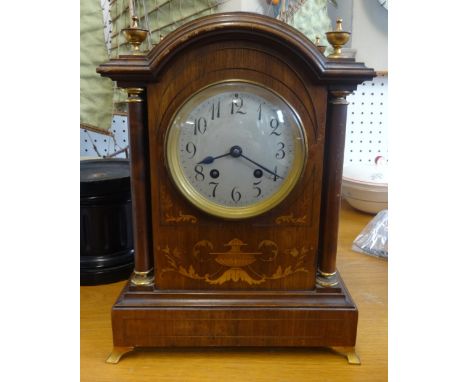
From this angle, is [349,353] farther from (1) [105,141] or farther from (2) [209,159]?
(1) [105,141]

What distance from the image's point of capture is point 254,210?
1.92 ft

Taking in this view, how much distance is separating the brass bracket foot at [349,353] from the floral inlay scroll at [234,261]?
0.41 ft

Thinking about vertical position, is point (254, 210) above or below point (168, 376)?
above

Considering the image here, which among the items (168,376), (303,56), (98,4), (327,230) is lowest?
(168,376)

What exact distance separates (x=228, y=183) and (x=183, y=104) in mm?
131

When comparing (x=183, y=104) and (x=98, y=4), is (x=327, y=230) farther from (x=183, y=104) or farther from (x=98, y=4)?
(x=98, y=4)

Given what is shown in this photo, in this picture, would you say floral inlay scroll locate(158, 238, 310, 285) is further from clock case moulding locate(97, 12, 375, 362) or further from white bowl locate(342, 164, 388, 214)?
white bowl locate(342, 164, 388, 214)

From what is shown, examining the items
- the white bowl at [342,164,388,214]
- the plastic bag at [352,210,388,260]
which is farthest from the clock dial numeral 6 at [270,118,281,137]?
the white bowl at [342,164,388,214]

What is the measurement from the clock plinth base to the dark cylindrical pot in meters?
0.20

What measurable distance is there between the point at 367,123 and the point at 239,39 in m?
0.80

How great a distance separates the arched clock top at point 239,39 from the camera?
522 mm

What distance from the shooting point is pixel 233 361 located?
0.58m

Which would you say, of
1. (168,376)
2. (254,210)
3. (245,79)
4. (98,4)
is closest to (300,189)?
(254,210)

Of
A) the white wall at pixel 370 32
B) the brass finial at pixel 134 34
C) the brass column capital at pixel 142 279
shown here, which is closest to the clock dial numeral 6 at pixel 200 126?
the brass finial at pixel 134 34
